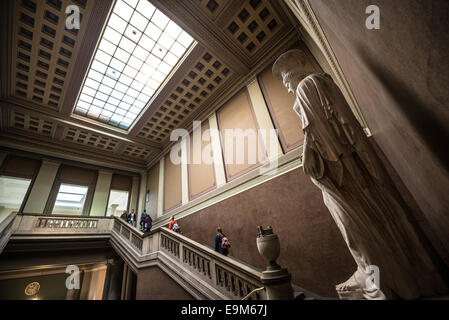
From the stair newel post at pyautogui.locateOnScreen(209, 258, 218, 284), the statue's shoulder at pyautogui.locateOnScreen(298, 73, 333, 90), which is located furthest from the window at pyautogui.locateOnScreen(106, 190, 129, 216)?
the statue's shoulder at pyautogui.locateOnScreen(298, 73, 333, 90)

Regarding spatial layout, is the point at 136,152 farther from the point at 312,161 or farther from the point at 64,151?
the point at 312,161

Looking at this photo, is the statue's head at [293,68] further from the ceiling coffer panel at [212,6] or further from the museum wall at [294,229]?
the ceiling coffer panel at [212,6]

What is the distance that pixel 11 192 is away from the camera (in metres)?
9.25

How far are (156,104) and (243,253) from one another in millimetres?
7488

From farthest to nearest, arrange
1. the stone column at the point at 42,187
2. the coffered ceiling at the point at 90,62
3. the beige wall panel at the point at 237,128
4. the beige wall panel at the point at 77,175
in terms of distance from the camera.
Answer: the beige wall panel at the point at 77,175, the stone column at the point at 42,187, the beige wall panel at the point at 237,128, the coffered ceiling at the point at 90,62

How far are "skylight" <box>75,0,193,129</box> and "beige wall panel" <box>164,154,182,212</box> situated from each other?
11.2 feet

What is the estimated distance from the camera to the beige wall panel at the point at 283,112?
5.23 metres

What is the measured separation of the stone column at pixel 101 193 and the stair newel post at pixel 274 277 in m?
11.3

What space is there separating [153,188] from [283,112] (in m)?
9.12

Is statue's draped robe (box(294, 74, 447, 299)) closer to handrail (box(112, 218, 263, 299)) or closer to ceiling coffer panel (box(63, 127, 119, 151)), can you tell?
handrail (box(112, 218, 263, 299))

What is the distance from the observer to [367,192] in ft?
4.95

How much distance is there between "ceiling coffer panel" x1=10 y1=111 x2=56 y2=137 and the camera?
8.32 meters

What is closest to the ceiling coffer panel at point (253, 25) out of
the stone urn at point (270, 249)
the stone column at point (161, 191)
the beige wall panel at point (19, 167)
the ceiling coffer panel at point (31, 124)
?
the stone urn at point (270, 249)

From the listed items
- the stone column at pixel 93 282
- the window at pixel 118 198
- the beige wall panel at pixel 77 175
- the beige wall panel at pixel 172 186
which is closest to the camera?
the beige wall panel at pixel 172 186
